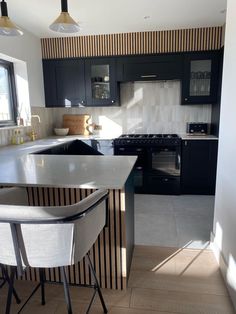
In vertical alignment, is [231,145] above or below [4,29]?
below

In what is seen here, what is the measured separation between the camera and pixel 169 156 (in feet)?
11.8

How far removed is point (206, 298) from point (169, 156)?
2228mm

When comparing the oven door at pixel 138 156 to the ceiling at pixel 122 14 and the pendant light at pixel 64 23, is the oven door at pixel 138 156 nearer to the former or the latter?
the ceiling at pixel 122 14

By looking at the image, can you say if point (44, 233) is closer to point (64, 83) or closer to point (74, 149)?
point (74, 149)

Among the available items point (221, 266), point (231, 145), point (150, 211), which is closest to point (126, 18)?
point (231, 145)

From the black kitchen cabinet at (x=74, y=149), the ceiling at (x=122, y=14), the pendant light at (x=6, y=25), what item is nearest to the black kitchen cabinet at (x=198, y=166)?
the black kitchen cabinet at (x=74, y=149)

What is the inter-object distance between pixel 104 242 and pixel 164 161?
2234mm

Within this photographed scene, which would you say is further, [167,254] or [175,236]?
[175,236]

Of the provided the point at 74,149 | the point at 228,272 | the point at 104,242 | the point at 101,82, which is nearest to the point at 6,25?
the point at 104,242

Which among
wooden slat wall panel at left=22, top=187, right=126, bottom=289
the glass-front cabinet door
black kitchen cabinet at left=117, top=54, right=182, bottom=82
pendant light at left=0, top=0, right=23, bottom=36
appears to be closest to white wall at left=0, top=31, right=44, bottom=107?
the glass-front cabinet door

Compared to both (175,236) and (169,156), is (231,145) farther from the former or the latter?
(169,156)

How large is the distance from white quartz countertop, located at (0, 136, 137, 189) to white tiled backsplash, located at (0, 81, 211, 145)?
1997 mm

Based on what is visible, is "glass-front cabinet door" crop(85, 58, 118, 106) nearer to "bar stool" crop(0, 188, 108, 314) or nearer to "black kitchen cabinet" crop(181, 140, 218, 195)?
"black kitchen cabinet" crop(181, 140, 218, 195)

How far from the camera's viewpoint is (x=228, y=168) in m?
1.75
